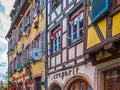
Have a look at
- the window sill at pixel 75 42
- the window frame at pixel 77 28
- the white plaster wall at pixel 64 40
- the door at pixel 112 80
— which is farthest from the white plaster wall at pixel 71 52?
the door at pixel 112 80

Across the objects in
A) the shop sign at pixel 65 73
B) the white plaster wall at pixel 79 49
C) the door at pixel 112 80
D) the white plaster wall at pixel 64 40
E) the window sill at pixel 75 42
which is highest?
the white plaster wall at pixel 64 40

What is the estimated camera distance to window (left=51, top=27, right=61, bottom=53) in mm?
13909

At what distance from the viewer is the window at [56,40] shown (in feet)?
45.6

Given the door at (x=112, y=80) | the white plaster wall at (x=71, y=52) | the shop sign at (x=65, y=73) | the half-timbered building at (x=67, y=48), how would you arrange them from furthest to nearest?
the white plaster wall at (x=71, y=52) < the shop sign at (x=65, y=73) < the half-timbered building at (x=67, y=48) < the door at (x=112, y=80)

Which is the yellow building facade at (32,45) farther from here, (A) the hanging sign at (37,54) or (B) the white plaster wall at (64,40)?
(B) the white plaster wall at (64,40)

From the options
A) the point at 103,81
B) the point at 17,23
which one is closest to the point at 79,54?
the point at 103,81

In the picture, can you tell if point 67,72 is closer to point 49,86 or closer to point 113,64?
point 49,86

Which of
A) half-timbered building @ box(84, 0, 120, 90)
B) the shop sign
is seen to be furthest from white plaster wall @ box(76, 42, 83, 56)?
half-timbered building @ box(84, 0, 120, 90)

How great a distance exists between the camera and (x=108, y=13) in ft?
27.0

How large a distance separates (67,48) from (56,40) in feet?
7.12

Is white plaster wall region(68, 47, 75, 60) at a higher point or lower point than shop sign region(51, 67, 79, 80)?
higher

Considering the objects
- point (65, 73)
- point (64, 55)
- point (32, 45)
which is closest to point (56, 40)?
point (64, 55)

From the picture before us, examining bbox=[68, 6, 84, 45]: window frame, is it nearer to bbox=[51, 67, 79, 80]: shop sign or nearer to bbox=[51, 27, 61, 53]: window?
bbox=[51, 67, 79, 80]: shop sign

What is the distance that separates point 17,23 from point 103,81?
1808 cm
